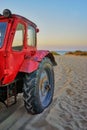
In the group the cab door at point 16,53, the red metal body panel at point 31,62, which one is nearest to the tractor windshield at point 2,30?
the cab door at point 16,53

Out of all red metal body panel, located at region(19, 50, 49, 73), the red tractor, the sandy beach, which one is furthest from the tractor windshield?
the sandy beach

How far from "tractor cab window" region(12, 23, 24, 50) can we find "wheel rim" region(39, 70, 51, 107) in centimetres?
→ 99

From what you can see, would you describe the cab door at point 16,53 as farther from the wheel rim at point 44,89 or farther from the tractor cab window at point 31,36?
the wheel rim at point 44,89

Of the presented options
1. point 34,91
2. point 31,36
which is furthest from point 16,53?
point 31,36

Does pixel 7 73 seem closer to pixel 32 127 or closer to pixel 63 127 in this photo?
pixel 32 127

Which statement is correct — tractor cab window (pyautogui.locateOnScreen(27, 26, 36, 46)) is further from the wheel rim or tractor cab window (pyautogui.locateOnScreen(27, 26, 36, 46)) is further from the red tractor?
the wheel rim

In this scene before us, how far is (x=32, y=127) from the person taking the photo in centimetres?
515

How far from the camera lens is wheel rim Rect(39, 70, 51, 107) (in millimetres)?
6220

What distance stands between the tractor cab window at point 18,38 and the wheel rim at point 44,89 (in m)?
0.99

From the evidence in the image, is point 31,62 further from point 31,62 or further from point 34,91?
point 34,91

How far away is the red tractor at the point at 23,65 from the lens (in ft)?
16.9

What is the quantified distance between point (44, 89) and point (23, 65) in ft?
3.38

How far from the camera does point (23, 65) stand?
561 centimetres

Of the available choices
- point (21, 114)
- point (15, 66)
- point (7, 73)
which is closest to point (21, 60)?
point (15, 66)
